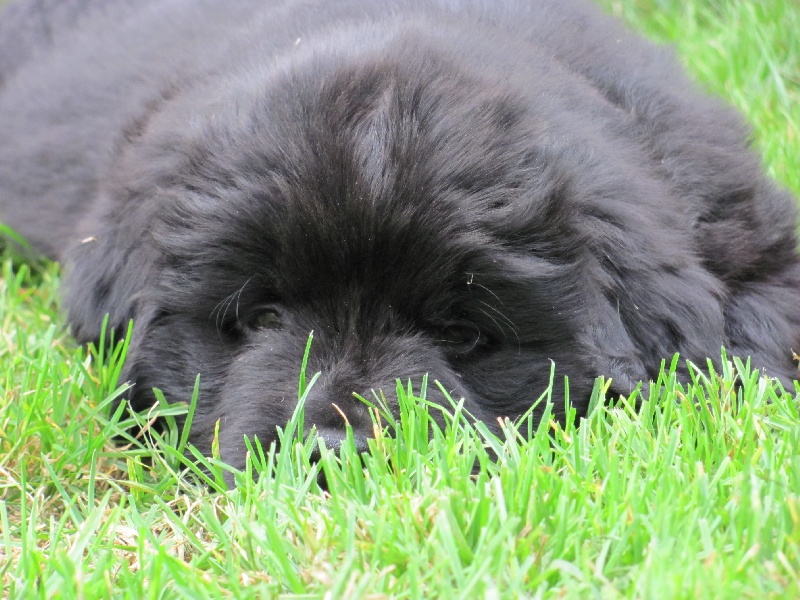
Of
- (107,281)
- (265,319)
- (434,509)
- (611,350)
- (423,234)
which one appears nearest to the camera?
(434,509)

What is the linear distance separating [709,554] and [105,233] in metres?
1.79

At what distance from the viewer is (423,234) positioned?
210 centimetres

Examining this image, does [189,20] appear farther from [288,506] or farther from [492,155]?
[288,506]

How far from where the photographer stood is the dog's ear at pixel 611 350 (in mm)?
2197

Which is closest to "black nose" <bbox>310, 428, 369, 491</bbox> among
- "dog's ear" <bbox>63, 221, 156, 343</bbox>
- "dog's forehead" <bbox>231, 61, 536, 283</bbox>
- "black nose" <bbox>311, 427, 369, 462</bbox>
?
"black nose" <bbox>311, 427, 369, 462</bbox>

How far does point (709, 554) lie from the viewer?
142 centimetres

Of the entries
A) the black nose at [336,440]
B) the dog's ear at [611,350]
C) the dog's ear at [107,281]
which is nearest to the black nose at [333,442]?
the black nose at [336,440]

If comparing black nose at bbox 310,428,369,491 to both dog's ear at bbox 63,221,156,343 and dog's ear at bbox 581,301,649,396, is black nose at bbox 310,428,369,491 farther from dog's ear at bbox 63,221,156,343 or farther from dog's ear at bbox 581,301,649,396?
dog's ear at bbox 63,221,156,343

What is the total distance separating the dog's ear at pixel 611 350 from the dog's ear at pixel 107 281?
104 centimetres

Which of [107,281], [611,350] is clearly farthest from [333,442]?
[107,281]

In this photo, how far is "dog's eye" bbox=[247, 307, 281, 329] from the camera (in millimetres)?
2295

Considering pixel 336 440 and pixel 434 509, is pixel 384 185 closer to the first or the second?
pixel 336 440

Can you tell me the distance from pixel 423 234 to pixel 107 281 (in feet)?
3.07

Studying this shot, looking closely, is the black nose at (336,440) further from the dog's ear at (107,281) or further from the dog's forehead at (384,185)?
the dog's ear at (107,281)
